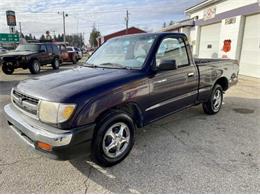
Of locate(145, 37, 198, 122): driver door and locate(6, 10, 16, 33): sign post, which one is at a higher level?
locate(6, 10, 16, 33): sign post

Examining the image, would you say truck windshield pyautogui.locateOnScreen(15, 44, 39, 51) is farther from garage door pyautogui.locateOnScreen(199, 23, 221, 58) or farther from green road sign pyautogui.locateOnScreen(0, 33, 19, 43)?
garage door pyautogui.locateOnScreen(199, 23, 221, 58)

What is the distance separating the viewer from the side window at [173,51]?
11.6 ft

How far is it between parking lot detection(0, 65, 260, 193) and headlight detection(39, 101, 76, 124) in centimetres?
77

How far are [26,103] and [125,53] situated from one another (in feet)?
5.83

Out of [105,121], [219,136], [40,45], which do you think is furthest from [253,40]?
[40,45]

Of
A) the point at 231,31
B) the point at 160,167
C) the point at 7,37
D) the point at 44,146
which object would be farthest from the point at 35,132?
the point at 7,37

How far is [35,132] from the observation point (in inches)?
96.0

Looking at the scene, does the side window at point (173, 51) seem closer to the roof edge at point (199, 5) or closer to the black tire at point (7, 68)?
the black tire at point (7, 68)

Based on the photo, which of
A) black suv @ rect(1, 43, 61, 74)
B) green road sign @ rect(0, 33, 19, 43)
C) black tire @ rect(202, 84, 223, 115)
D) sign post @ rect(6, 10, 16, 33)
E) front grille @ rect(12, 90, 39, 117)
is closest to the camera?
front grille @ rect(12, 90, 39, 117)

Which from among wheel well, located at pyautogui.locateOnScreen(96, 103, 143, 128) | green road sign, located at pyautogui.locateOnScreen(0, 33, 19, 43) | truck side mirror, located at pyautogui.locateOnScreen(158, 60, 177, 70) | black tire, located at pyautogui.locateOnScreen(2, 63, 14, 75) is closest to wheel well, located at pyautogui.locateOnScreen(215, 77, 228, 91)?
truck side mirror, located at pyautogui.locateOnScreen(158, 60, 177, 70)

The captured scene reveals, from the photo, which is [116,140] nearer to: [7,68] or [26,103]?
[26,103]

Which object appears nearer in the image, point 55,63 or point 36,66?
point 36,66

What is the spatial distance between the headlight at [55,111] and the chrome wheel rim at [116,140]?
2.06 ft

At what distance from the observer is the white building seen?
10.2 meters
